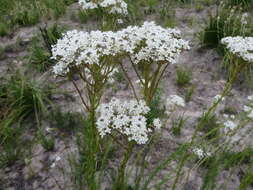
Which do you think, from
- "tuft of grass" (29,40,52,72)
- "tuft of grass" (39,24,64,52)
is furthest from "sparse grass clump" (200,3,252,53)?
"tuft of grass" (29,40,52,72)

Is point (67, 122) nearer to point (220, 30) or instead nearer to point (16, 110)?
point (16, 110)

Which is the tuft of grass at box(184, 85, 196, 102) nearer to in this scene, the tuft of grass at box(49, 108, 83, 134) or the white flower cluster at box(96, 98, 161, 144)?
the tuft of grass at box(49, 108, 83, 134)

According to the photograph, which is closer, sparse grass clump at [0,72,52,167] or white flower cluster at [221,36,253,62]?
white flower cluster at [221,36,253,62]

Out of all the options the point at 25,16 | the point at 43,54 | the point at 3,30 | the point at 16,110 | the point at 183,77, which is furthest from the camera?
the point at 25,16

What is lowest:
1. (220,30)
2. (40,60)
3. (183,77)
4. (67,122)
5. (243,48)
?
(67,122)

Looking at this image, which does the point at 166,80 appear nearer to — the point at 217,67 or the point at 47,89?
the point at 217,67

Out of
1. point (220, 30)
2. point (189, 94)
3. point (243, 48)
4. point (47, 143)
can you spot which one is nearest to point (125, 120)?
point (243, 48)
